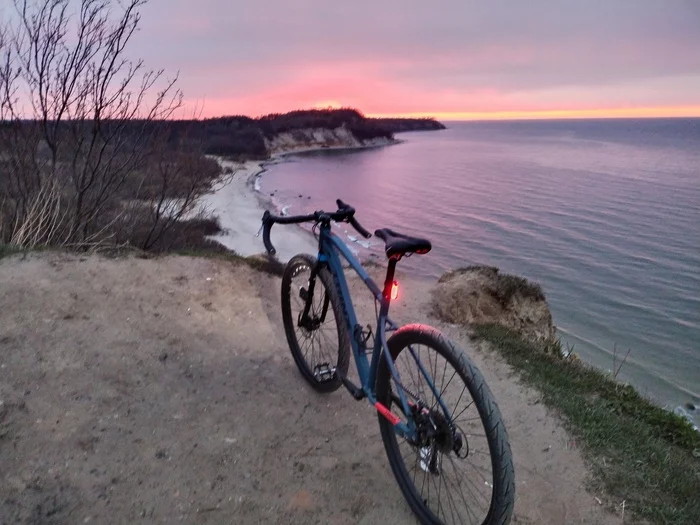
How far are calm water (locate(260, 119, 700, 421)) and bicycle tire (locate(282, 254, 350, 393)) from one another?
7.11 meters

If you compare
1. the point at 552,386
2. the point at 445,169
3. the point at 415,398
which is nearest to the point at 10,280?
the point at 415,398

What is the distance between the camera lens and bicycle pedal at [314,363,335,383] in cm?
383

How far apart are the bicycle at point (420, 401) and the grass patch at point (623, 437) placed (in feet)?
2.59

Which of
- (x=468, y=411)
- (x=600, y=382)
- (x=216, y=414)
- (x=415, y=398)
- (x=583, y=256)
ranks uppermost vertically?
(x=415, y=398)

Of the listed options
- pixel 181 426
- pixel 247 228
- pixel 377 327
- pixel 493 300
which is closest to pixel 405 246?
pixel 377 327

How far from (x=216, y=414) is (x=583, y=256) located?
58.7 feet

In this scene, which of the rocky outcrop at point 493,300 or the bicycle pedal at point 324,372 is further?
the rocky outcrop at point 493,300

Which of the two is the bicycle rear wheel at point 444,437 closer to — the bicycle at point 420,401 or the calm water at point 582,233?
the bicycle at point 420,401

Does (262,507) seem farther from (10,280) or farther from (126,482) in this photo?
(10,280)

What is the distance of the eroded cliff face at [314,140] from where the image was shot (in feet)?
253

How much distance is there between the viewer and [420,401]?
2568 millimetres

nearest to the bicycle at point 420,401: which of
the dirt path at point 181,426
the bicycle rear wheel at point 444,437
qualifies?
the bicycle rear wheel at point 444,437

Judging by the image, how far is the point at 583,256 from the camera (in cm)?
1895

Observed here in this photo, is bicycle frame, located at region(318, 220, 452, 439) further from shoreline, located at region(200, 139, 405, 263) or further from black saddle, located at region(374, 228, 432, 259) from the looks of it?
shoreline, located at region(200, 139, 405, 263)
